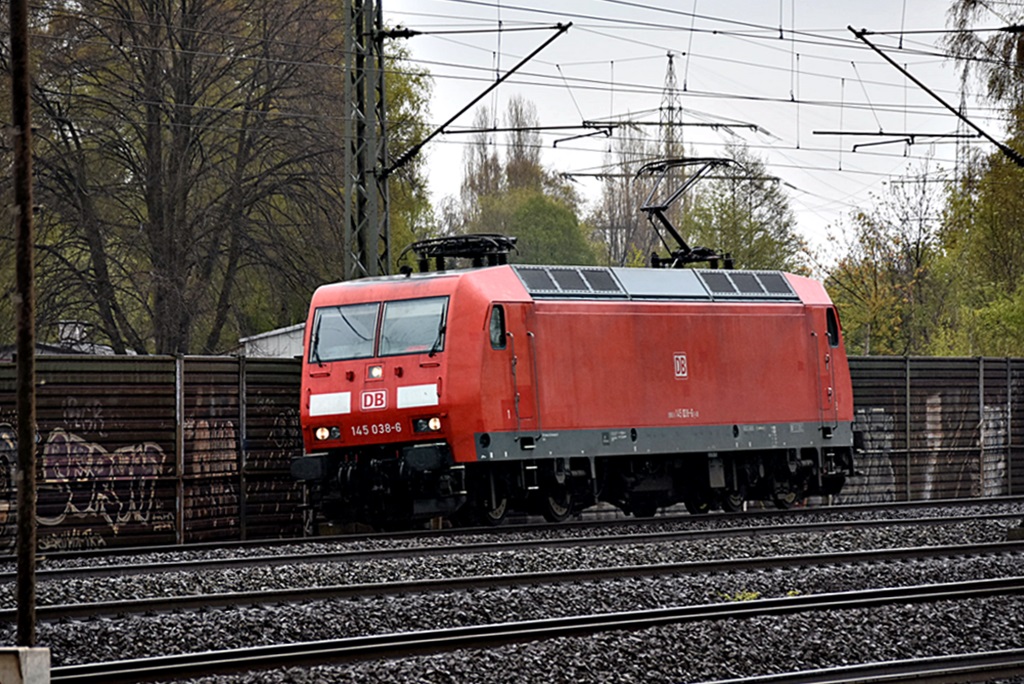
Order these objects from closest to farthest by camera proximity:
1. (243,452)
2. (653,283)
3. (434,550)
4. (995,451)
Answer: (434,550) < (243,452) < (653,283) < (995,451)

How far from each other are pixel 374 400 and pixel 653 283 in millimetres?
4506

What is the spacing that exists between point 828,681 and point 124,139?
2478 cm

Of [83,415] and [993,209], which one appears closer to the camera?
[83,415]

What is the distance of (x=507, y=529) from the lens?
19.0 meters

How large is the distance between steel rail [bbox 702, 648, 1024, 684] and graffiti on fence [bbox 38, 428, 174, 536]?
11597mm

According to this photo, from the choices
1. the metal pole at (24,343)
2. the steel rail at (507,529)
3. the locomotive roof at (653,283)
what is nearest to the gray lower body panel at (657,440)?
the steel rail at (507,529)

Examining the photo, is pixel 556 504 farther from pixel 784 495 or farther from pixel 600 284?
pixel 784 495

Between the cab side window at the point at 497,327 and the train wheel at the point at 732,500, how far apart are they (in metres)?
5.73

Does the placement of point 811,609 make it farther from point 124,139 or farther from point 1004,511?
point 124,139

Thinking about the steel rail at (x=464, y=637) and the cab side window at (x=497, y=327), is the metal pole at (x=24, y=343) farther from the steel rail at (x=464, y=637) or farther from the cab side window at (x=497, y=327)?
the cab side window at (x=497, y=327)

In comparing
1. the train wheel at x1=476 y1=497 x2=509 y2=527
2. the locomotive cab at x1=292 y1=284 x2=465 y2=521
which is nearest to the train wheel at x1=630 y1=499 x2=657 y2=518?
the train wheel at x1=476 y1=497 x2=509 y2=527

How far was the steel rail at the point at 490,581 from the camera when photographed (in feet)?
A: 39.4

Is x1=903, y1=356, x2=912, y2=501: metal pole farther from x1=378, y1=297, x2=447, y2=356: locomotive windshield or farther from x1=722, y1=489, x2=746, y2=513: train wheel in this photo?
x1=378, y1=297, x2=447, y2=356: locomotive windshield

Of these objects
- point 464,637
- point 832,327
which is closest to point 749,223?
point 832,327
